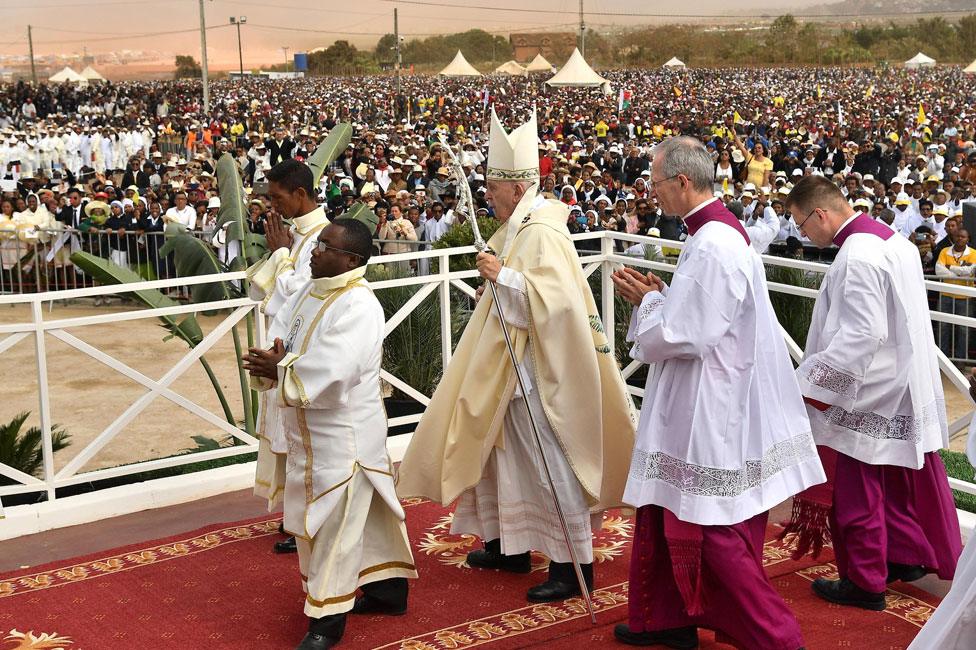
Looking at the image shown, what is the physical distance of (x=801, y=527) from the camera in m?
4.41

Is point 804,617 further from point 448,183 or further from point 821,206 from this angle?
point 448,183

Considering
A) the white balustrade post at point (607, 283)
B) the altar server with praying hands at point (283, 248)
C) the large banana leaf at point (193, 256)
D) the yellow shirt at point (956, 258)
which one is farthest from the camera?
the yellow shirt at point (956, 258)

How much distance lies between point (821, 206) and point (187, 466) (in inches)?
149

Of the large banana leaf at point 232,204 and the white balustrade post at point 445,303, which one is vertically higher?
the large banana leaf at point 232,204

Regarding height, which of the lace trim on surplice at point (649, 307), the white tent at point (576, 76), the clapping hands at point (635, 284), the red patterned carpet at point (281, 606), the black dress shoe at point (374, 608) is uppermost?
the white tent at point (576, 76)

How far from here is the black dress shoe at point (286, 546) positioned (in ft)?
15.9

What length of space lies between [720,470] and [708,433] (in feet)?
0.39

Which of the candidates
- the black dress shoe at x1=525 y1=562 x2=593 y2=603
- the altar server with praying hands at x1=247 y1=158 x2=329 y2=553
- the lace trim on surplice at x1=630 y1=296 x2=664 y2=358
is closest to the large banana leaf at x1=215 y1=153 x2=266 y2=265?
the altar server with praying hands at x1=247 y1=158 x2=329 y2=553

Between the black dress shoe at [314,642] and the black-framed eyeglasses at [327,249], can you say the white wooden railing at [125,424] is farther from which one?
the black dress shoe at [314,642]

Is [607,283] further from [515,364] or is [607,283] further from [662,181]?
[662,181]

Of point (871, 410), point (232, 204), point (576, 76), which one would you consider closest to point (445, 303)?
point (232, 204)

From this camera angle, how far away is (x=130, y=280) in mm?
6301

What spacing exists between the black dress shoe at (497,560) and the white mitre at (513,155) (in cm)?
141

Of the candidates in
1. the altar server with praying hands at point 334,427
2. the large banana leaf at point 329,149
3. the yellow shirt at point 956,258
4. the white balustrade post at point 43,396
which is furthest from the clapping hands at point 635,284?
the yellow shirt at point 956,258
